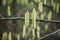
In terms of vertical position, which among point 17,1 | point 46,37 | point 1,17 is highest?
point 17,1

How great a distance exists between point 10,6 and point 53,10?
0.56m

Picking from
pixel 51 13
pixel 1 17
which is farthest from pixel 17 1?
pixel 51 13

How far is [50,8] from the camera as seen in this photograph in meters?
2.69

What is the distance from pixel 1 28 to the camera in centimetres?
269

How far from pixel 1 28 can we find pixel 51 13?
67cm

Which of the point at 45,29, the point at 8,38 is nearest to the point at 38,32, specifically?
the point at 45,29

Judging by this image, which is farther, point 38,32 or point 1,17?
point 1,17

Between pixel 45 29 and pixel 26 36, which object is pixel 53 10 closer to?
pixel 45 29

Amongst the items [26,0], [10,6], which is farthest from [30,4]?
[10,6]

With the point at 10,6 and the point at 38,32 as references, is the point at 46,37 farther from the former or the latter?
the point at 10,6

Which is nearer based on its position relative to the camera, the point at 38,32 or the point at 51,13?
the point at 38,32

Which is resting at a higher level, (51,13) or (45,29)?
(51,13)

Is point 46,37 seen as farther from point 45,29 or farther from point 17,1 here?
point 17,1

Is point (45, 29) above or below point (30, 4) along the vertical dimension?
below
